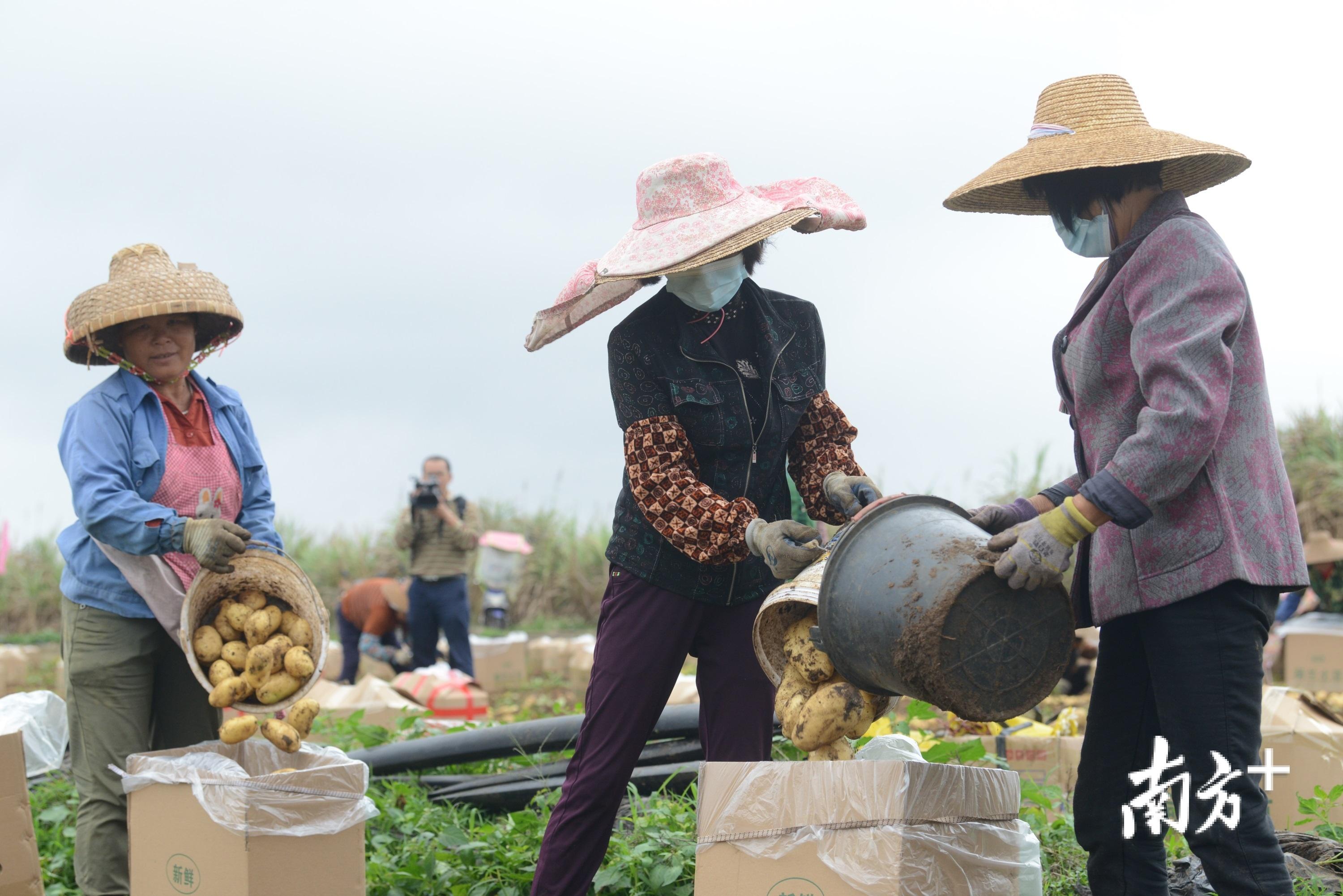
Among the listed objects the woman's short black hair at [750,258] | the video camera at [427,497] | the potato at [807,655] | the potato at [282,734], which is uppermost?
the woman's short black hair at [750,258]

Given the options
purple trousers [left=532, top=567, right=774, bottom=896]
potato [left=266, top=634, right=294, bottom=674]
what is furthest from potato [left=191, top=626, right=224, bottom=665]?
purple trousers [left=532, top=567, right=774, bottom=896]

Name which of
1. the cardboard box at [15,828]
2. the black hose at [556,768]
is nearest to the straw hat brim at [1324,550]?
the black hose at [556,768]

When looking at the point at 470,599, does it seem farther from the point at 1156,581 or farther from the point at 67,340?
the point at 1156,581

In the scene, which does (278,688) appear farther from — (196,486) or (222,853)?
(196,486)

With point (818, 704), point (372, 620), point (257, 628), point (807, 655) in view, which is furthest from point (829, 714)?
point (372, 620)

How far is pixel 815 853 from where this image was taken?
80.7 inches

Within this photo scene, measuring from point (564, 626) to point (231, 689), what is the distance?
9955 millimetres

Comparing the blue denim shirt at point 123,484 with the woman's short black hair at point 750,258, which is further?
the blue denim shirt at point 123,484

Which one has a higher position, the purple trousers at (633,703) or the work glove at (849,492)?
the work glove at (849,492)

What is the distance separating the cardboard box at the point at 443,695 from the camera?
627 cm

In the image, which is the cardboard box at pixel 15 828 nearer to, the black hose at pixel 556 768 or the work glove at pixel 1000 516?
the black hose at pixel 556 768

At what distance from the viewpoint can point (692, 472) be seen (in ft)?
8.35

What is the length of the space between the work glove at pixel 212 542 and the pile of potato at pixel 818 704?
57.2 inches

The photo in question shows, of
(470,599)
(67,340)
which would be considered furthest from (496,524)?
(67,340)
